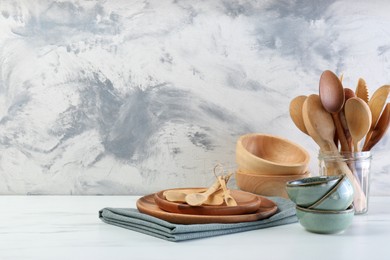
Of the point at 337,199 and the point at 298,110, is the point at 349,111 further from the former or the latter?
the point at 337,199

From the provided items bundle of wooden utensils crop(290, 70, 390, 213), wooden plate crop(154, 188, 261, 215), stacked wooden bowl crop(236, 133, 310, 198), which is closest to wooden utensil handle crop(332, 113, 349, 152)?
bundle of wooden utensils crop(290, 70, 390, 213)

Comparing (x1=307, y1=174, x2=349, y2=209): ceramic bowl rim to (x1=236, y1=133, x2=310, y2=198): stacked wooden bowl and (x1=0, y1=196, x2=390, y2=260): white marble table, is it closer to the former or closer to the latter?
(x1=0, y1=196, x2=390, y2=260): white marble table

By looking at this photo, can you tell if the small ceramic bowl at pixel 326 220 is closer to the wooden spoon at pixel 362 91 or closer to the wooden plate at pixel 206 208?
the wooden plate at pixel 206 208

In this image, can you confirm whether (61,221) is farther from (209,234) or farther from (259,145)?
(259,145)

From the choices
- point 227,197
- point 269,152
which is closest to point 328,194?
point 227,197

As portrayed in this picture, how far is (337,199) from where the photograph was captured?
92 centimetres

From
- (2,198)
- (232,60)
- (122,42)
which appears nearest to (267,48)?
(232,60)

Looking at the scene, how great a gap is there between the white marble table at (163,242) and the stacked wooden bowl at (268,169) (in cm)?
17

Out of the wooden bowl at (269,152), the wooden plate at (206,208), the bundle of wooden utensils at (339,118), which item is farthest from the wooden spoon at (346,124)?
the wooden plate at (206,208)

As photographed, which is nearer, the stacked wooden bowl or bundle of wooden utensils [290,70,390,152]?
bundle of wooden utensils [290,70,390,152]

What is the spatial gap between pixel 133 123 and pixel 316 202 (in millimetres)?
624

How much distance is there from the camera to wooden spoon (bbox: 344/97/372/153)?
3.52 feet

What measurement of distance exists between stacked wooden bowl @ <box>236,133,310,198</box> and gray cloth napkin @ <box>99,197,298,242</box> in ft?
0.28

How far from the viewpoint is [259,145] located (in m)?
1.35
